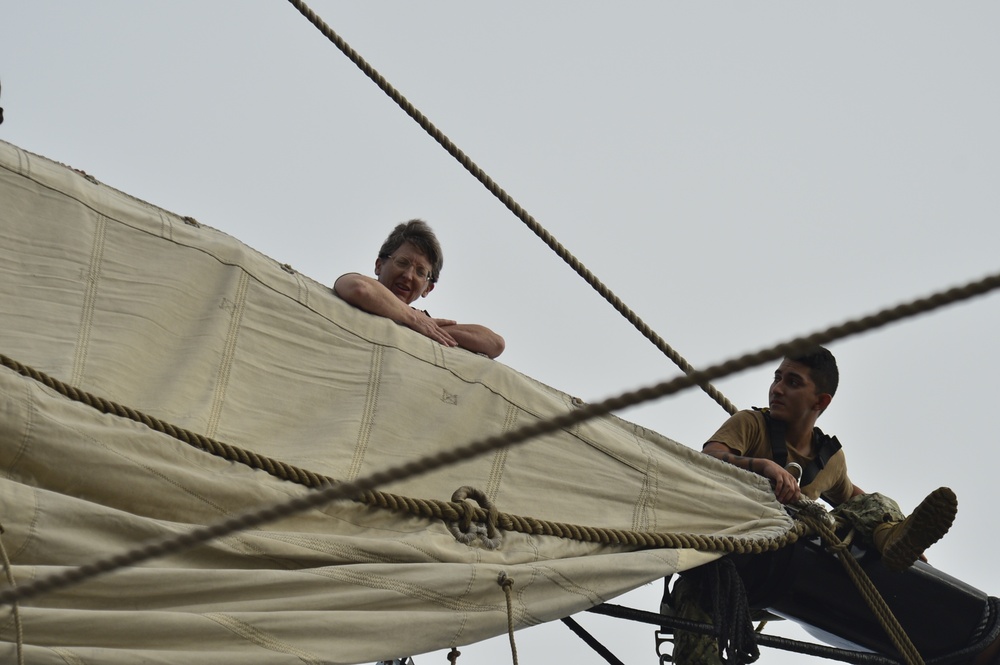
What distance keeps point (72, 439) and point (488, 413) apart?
1.17m

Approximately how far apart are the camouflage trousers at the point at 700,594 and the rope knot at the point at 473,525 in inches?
24.2

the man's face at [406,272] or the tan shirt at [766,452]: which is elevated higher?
the man's face at [406,272]

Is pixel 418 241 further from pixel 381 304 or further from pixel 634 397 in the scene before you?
pixel 634 397

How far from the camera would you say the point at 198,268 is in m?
3.45

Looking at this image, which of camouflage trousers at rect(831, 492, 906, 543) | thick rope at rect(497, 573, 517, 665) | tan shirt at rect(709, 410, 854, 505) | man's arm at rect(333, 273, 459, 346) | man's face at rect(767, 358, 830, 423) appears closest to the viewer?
thick rope at rect(497, 573, 517, 665)

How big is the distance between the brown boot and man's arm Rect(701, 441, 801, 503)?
252 millimetres

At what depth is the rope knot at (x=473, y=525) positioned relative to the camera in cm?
304

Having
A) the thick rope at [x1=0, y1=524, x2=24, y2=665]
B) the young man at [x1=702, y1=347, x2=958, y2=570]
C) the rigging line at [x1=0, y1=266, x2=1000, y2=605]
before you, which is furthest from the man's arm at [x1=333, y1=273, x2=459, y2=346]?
the rigging line at [x1=0, y1=266, x2=1000, y2=605]

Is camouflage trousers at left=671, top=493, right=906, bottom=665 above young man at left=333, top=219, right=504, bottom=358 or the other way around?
the other way around

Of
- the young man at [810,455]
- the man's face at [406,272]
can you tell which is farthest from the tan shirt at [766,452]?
the man's face at [406,272]

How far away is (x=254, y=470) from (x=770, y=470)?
1.47 m

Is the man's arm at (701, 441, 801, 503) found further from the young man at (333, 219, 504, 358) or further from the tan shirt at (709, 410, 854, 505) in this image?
the young man at (333, 219, 504, 358)

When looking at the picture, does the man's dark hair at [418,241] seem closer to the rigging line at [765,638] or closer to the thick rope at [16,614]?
the rigging line at [765,638]

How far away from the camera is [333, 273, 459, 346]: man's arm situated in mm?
3664
